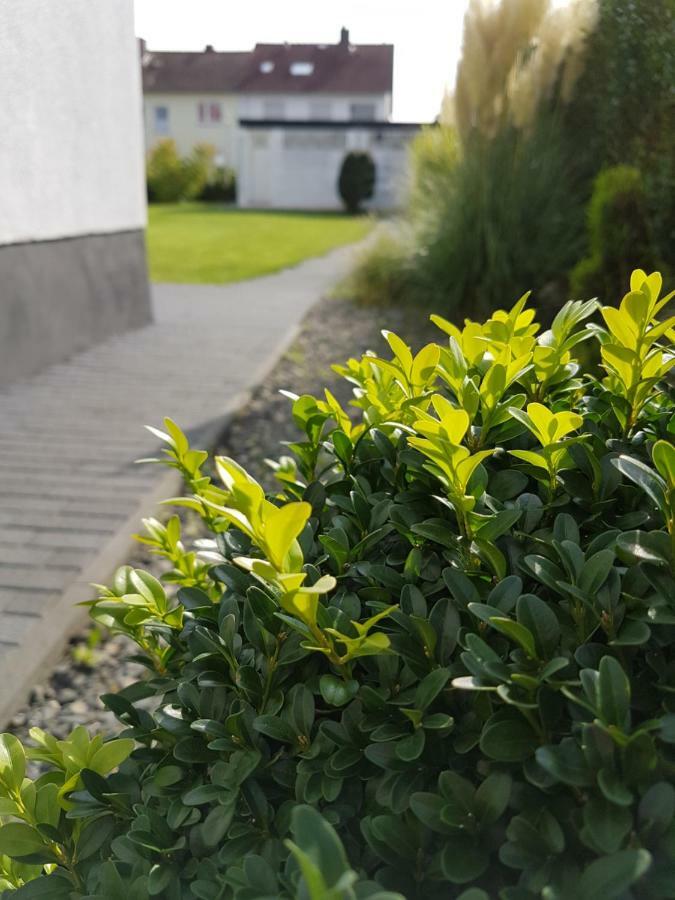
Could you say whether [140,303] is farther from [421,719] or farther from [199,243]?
[199,243]

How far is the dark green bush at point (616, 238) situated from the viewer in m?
5.19

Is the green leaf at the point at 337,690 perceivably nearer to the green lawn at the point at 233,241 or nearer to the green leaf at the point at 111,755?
the green leaf at the point at 111,755

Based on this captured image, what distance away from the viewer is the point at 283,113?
42719mm

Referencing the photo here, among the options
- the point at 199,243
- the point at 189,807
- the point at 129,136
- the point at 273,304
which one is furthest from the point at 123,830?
the point at 199,243

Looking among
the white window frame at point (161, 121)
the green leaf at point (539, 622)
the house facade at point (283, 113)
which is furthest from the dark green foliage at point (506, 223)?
the white window frame at point (161, 121)

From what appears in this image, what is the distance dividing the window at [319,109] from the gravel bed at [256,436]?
36215 millimetres

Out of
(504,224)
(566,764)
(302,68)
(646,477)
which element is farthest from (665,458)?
(302,68)

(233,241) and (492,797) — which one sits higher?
(492,797)

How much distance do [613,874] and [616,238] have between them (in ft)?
16.7

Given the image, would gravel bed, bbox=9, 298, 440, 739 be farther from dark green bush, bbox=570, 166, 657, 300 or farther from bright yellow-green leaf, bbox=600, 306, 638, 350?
dark green bush, bbox=570, 166, 657, 300

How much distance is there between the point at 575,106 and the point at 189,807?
6.97 m

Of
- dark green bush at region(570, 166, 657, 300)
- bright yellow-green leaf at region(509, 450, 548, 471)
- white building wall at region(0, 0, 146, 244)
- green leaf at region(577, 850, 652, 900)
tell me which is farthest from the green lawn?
green leaf at region(577, 850, 652, 900)

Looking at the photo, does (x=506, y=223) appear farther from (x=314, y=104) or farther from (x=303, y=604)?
(x=314, y=104)

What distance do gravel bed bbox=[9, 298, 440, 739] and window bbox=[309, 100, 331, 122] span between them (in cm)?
3621
